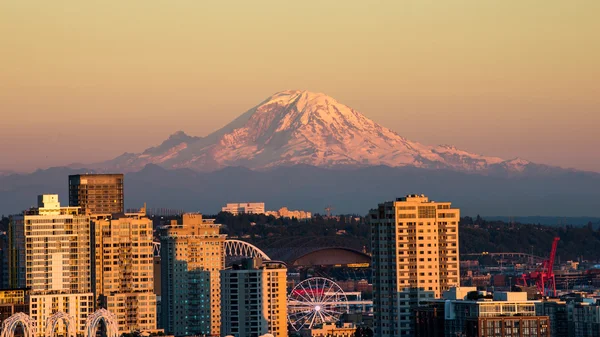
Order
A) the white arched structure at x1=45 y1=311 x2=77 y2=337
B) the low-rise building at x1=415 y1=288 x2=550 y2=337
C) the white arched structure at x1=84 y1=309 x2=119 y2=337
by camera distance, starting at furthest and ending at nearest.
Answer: the white arched structure at x1=45 y1=311 x2=77 y2=337 → the white arched structure at x1=84 y1=309 x2=119 y2=337 → the low-rise building at x1=415 y1=288 x2=550 y2=337

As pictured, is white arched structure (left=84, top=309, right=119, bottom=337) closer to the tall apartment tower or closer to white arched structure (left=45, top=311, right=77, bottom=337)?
white arched structure (left=45, top=311, right=77, bottom=337)

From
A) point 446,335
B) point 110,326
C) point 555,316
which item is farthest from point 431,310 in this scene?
point 110,326

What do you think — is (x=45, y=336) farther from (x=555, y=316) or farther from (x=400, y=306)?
(x=555, y=316)

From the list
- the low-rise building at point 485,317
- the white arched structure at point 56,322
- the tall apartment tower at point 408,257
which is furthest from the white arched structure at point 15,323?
the low-rise building at point 485,317

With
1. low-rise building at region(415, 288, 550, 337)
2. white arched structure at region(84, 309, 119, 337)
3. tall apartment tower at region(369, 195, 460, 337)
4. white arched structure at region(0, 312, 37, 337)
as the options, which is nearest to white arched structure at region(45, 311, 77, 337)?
white arched structure at region(84, 309, 119, 337)

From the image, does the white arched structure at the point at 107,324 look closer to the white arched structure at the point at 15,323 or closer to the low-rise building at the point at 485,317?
the white arched structure at the point at 15,323

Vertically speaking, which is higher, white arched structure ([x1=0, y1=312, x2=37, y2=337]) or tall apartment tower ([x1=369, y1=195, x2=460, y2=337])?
tall apartment tower ([x1=369, y1=195, x2=460, y2=337])

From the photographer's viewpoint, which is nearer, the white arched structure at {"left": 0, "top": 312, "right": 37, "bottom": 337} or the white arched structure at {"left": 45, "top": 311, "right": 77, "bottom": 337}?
the white arched structure at {"left": 0, "top": 312, "right": 37, "bottom": 337}

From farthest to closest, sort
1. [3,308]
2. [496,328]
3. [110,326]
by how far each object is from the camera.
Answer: [3,308] → [110,326] → [496,328]
